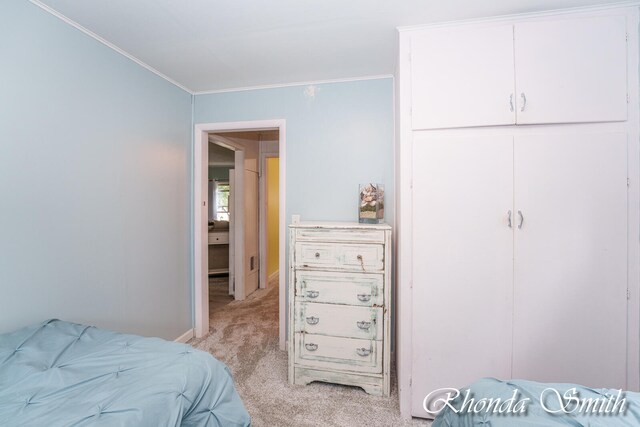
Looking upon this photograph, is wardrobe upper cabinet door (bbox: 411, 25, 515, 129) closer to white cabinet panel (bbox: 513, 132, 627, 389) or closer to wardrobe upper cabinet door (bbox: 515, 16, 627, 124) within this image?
wardrobe upper cabinet door (bbox: 515, 16, 627, 124)

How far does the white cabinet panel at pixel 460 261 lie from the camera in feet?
5.48

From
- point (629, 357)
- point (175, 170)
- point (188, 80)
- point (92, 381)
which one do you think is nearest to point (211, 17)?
point (188, 80)

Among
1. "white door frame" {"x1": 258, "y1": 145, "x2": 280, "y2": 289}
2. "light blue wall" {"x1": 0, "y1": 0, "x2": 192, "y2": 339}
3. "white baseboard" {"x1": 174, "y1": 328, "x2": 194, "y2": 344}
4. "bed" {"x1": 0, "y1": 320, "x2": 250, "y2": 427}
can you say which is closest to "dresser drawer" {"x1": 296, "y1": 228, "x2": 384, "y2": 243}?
"bed" {"x1": 0, "y1": 320, "x2": 250, "y2": 427}

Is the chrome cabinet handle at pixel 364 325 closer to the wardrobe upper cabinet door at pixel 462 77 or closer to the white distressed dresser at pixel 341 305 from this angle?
the white distressed dresser at pixel 341 305

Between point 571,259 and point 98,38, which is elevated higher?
point 98,38

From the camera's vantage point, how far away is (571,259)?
161cm

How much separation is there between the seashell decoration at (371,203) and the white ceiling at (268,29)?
39.2 inches

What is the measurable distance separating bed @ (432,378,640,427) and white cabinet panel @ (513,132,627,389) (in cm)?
84

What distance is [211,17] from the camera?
5.60 ft

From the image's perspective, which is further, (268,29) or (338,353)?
(338,353)

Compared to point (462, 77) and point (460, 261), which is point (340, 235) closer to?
point (460, 261)

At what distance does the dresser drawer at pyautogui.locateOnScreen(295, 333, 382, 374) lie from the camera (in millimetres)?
1948

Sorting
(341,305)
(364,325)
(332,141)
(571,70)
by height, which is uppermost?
(571,70)

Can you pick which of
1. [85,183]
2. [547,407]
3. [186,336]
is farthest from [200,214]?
[547,407]
